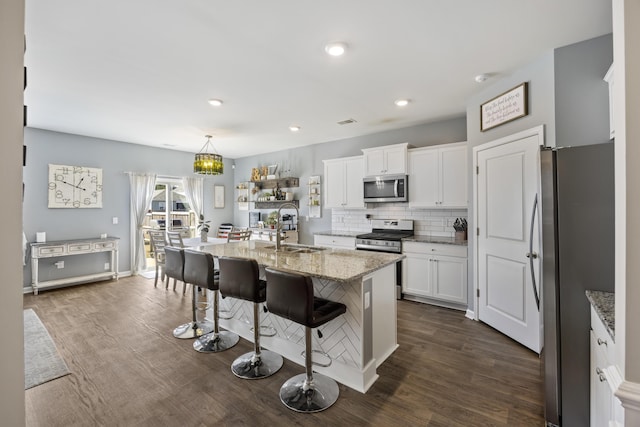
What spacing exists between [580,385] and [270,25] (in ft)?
9.91

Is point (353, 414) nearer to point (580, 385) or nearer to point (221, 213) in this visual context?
point (580, 385)

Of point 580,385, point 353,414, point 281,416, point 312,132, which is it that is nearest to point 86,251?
point 312,132

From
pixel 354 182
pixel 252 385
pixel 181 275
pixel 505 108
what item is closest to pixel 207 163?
pixel 181 275

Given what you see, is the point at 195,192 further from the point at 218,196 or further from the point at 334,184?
the point at 334,184

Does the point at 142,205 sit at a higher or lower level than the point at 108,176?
lower

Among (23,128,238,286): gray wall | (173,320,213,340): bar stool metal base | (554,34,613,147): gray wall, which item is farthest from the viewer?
(23,128,238,286): gray wall

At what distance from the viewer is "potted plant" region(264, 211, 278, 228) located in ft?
21.1

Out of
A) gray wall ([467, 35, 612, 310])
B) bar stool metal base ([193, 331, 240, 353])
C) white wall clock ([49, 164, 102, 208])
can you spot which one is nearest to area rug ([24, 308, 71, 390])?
bar stool metal base ([193, 331, 240, 353])

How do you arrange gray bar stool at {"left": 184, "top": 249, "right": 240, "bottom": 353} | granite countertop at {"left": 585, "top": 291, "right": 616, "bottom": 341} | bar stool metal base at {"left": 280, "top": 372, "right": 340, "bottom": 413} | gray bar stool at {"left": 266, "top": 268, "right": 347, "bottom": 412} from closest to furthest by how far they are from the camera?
1. granite countertop at {"left": 585, "top": 291, "right": 616, "bottom": 341}
2. gray bar stool at {"left": 266, "top": 268, "right": 347, "bottom": 412}
3. bar stool metal base at {"left": 280, "top": 372, "right": 340, "bottom": 413}
4. gray bar stool at {"left": 184, "top": 249, "right": 240, "bottom": 353}

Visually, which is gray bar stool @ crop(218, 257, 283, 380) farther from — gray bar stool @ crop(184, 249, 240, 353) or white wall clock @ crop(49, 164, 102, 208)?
white wall clock @ crop(49, 164, 102, 208)

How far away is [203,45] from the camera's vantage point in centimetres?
230

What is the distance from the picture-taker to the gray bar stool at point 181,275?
2.92 metres

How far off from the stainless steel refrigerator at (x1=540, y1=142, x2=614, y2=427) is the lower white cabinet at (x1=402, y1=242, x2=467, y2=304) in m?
2.06

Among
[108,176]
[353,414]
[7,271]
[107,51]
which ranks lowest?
[353,414]
